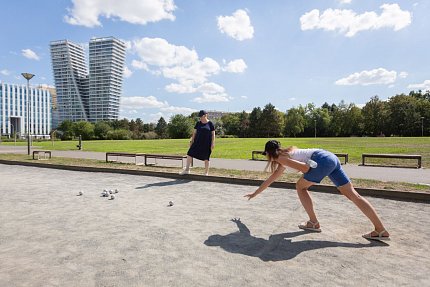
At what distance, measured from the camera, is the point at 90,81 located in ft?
492

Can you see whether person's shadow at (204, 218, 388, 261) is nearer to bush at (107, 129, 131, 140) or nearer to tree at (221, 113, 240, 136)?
bush at (107, 129, 131, 140)

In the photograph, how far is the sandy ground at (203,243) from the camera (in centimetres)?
291

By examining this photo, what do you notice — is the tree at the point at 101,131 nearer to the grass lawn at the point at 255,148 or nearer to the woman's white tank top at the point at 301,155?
the grass lawn at the point at 255,148

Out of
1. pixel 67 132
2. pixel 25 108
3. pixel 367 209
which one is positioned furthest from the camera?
pixel 25 108

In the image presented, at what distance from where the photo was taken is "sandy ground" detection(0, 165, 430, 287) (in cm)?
291

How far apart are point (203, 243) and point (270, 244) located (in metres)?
0.86

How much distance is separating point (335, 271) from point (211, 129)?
663 cm

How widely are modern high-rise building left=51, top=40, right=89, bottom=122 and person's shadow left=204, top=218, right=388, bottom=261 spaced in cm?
15873

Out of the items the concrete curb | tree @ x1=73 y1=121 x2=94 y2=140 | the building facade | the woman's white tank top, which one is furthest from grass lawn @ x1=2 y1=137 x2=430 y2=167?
the building facade

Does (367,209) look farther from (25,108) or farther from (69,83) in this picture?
(69,83)

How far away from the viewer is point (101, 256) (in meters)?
3.40

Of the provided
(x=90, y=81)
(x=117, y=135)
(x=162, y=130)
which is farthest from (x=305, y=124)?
(x=90, y=81)

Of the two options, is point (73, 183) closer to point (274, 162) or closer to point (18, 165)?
point (274, 162)

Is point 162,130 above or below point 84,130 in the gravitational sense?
above
